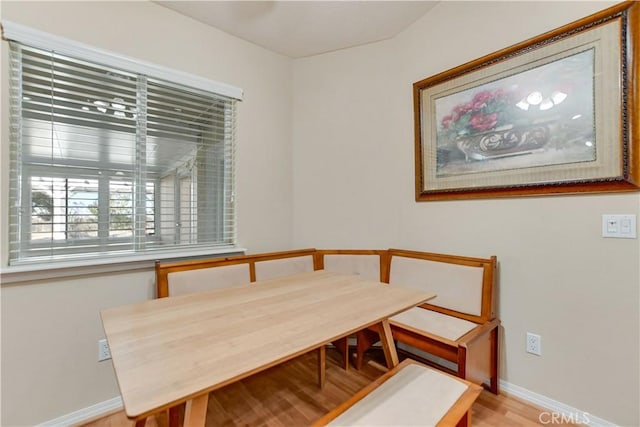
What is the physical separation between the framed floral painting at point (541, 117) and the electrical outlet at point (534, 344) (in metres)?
0.87

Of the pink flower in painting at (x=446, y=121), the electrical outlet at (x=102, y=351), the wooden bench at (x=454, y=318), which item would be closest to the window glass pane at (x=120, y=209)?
the electrical outlet at (x=102, y=351)

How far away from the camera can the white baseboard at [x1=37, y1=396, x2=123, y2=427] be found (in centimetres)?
157

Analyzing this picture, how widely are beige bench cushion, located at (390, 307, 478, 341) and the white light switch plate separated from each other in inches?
33.9

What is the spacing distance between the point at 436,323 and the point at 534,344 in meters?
0.56

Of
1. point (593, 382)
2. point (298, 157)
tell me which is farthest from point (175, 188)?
point (593, 382)

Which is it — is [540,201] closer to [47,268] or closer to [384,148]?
[384,148]

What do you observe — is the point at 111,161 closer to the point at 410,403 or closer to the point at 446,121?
the point at 410,403

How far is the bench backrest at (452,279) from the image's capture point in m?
1.82

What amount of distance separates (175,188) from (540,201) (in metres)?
2.40

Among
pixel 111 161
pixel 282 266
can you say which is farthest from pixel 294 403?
pixel 111 161

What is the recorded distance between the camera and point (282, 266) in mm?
2291

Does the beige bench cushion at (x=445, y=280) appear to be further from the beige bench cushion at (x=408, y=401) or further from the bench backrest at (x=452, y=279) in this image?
the beige bench cushion at (x=408, y=401)

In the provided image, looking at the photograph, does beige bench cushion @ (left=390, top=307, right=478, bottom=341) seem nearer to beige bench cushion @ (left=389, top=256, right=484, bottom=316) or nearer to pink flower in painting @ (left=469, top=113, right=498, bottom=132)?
beige bench cushion @ (left=389, top=256, right=484, bottom=316)

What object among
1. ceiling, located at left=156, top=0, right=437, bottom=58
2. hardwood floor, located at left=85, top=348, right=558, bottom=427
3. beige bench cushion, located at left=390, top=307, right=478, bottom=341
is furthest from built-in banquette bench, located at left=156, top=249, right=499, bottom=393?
ceiling, located at left=156, top=0, right=437, bottom=58
